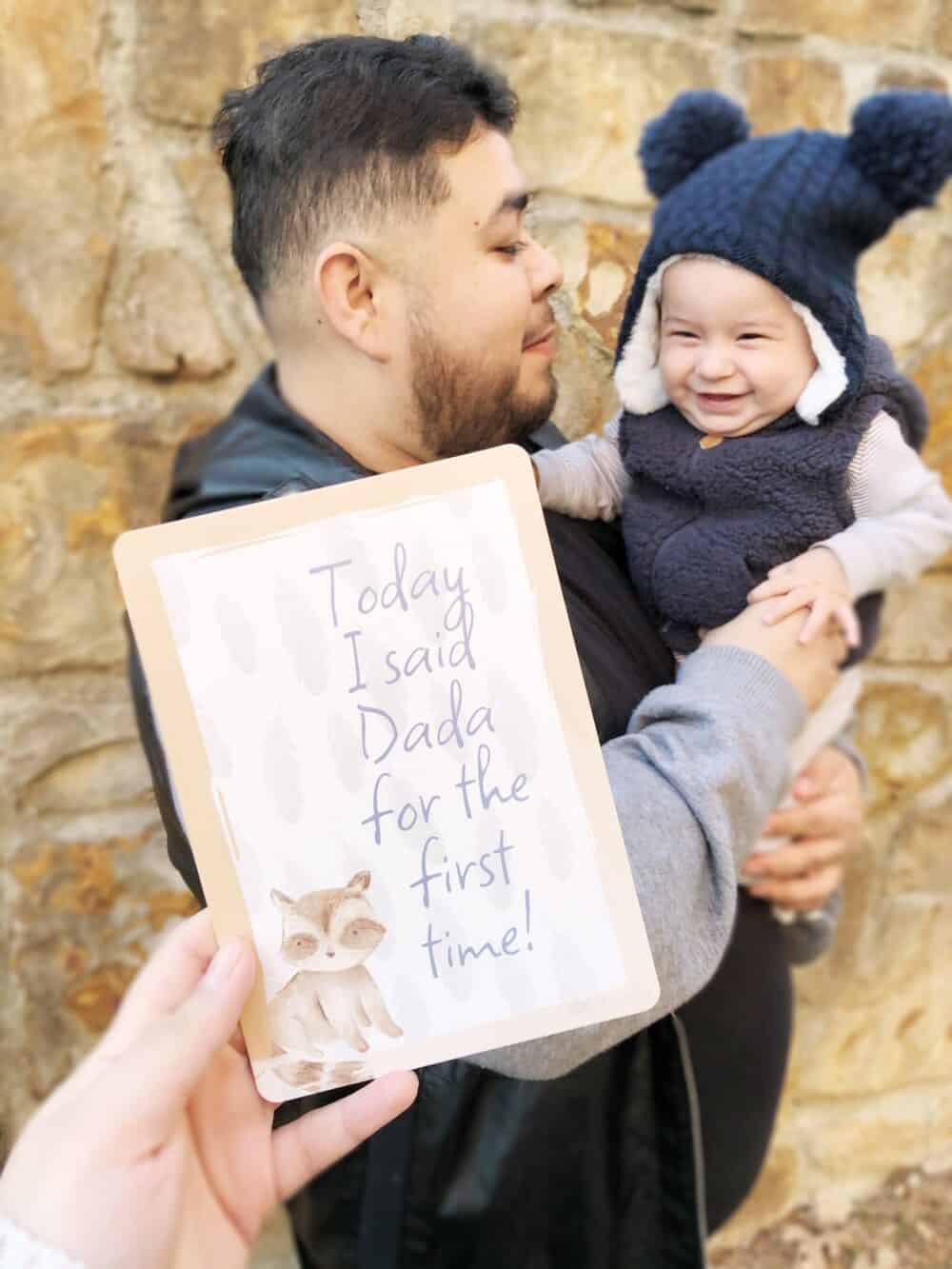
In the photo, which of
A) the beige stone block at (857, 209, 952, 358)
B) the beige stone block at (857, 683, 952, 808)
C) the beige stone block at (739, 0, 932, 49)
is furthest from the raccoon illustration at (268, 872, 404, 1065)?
the beige stone block at (857, 683, 952, 808)

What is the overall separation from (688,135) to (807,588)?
0.78ft

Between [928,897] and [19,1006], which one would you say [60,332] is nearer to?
[19,1006]

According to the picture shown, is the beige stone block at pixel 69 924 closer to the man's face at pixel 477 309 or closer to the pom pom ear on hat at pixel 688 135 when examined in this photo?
the man's face at pixel 477 309

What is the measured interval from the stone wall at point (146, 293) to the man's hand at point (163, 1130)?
1.07ft

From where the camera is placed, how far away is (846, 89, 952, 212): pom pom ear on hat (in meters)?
0.46

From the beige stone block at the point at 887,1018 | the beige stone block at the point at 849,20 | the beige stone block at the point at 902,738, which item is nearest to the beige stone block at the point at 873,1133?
the beige stone block at the point at 887,1018

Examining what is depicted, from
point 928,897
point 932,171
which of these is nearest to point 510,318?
point 932,171

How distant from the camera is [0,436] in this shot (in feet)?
2.28

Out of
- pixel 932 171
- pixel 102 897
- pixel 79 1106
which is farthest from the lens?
pixel 102 897

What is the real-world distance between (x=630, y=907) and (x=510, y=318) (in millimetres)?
262

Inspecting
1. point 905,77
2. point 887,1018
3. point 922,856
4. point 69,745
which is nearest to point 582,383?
point 905,77

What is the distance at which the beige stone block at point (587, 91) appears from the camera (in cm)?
55

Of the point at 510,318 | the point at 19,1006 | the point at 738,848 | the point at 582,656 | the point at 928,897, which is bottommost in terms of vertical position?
the point at 928,897

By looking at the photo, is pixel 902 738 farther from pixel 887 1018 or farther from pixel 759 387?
pixel 759 387
